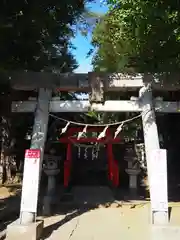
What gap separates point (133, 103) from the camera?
8891mm

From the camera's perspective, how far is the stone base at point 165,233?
7150 mm

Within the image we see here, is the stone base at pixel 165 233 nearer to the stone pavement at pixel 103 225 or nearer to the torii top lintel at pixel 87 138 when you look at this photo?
the stone pavement at pixel 103 225

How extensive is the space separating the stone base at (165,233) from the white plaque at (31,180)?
2.70 metres

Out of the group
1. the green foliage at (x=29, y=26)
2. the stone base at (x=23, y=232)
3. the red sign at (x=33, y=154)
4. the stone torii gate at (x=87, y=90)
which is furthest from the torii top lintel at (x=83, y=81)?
the stone base at (x=23, y=232)

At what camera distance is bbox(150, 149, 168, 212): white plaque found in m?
7.81

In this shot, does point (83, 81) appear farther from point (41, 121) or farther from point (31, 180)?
point (31, 180)

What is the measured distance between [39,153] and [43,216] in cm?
262

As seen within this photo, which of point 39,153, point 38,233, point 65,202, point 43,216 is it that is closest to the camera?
point 38,233

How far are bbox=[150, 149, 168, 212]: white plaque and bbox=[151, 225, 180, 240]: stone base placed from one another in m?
0.58

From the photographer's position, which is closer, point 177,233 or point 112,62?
point 177,233

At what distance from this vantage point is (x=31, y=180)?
7906 mm

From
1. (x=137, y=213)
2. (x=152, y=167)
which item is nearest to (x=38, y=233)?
(x=152, y=167)

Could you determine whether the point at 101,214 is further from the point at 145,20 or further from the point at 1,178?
the point at 1,178

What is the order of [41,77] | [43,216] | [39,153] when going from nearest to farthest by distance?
[39,153]
[41,77]
[43,216]
